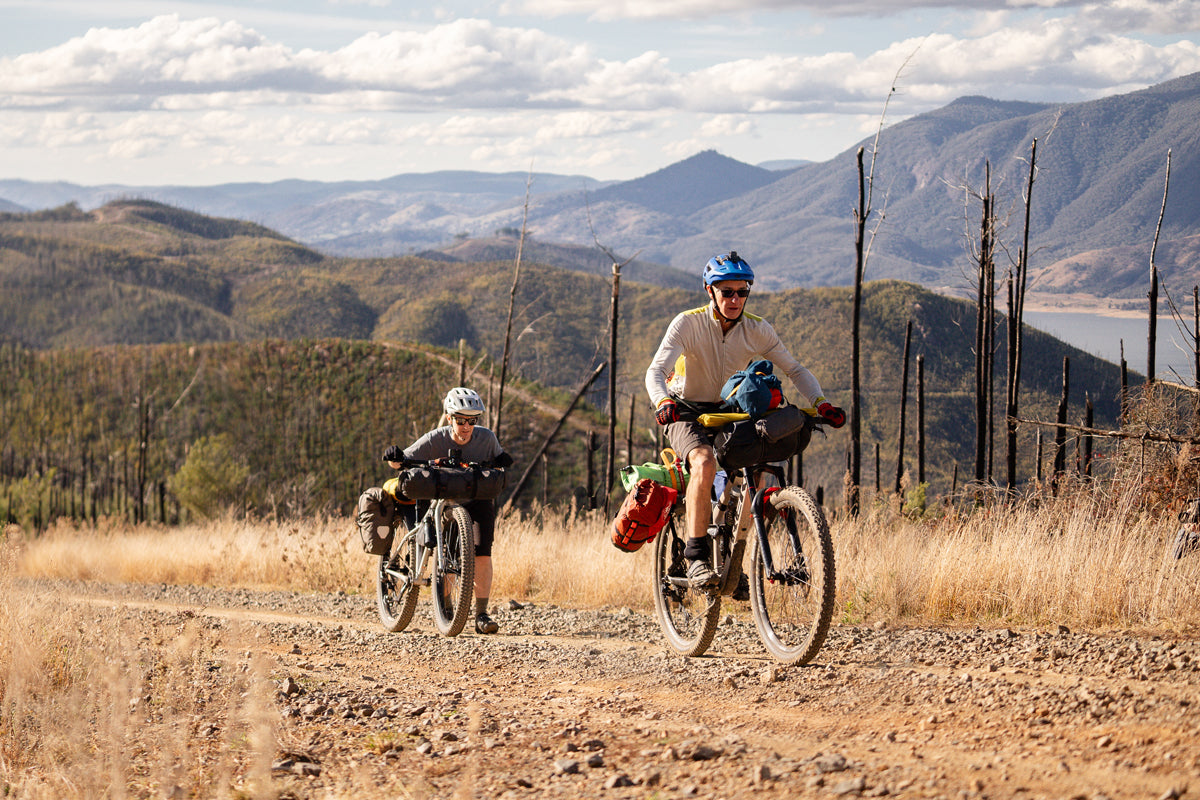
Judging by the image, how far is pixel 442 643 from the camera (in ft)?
24.5

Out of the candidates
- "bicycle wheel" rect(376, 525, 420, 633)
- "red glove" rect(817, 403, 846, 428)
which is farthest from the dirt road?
"red glove" rect(817, 403, 846, 428)

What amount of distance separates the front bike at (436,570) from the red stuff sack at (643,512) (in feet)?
4.96

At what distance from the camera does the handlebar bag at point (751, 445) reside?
5.64 metres

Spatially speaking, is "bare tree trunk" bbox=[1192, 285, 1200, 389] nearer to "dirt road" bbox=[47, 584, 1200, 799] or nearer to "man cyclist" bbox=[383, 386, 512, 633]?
"dirt road" bbox=[47, 584, 1200, 799]

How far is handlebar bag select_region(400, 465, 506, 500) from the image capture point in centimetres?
762

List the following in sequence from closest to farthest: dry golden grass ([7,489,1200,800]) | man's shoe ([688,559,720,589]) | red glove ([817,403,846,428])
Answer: dry golden grass ([7,489,1200,800]), red glove ([817,403,846,428]), man's shoe ([688,559,720,589])

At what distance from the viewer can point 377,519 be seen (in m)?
8.57

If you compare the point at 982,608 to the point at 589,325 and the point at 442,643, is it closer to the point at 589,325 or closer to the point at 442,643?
the point at 442,643

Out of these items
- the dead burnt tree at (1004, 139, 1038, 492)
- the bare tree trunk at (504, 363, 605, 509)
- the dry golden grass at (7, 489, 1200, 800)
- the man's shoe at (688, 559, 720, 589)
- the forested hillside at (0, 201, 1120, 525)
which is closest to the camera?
the dry golden grass at (7, 489, 1200, 800)

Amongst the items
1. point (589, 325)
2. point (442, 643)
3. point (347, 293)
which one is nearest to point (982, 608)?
point (442, 643)

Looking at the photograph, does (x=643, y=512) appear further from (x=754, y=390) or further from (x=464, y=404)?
(x=464, y=404)

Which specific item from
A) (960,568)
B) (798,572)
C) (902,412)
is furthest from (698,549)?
(902,412)

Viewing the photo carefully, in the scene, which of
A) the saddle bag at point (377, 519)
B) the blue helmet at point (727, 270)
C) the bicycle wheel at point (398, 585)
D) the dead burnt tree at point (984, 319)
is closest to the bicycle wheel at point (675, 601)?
the blue helmet at point (727, 270)

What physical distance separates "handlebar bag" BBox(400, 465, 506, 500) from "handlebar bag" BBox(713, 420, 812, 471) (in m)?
2.41
